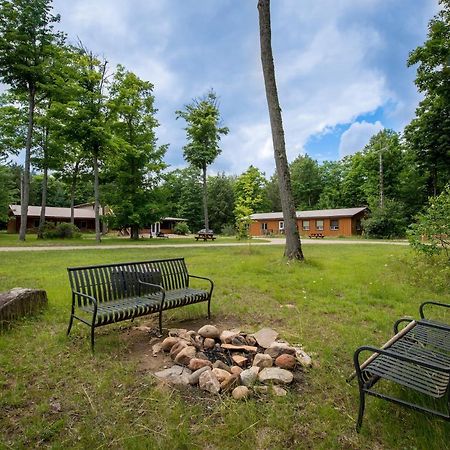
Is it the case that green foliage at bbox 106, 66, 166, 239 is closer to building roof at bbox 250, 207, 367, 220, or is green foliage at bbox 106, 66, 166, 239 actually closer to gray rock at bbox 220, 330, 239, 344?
building roof at bbox 250, 207, 367, 220

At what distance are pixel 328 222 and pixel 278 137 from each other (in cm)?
3008

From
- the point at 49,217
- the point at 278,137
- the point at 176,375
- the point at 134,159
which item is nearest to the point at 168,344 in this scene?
the point at 176,375

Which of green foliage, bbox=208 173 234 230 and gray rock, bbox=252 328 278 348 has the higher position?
green foliage, bbox=208 173 234 230

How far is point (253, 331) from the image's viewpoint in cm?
456

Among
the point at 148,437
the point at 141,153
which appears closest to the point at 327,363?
the point at 148,437

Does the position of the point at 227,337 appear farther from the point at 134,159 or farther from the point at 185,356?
the point at 134,159

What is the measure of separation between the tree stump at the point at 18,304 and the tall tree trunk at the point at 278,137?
6.91 metres

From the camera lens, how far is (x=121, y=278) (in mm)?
4703

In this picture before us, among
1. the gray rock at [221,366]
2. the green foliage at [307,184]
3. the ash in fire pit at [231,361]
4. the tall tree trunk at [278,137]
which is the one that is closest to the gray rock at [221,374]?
the ash in fire pit at [231,361]

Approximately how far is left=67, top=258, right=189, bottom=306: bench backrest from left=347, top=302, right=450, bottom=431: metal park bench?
3.19m

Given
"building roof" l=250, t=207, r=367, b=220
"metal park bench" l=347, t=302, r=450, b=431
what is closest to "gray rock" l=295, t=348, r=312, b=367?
"metal park bench" l=347, t=302, r=450, b=431

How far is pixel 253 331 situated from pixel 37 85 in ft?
80.4

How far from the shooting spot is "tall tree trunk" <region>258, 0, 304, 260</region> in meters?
9.88

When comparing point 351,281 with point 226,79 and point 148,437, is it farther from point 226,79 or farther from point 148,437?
point 226,79
